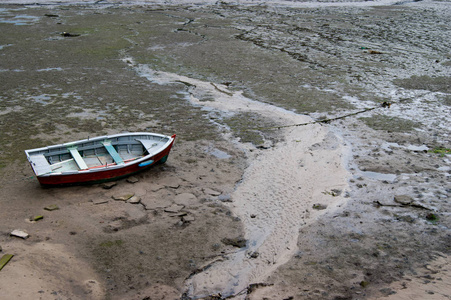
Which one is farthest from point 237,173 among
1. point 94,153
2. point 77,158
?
point 77,158

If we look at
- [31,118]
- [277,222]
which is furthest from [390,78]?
[31,118]

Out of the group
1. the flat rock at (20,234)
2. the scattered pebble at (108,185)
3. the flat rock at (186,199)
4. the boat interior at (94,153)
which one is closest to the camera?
the flat rock at (20,234)

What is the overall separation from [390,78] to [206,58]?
707 cm

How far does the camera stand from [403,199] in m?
8.09

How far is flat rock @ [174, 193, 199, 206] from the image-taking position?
26.1ft

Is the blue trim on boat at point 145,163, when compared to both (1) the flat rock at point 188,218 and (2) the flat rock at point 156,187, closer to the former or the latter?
(2) the flat rock at point 156,187

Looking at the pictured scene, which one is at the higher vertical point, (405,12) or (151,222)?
(405,12)

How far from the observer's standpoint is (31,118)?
1120 cm

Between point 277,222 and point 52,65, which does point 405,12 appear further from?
point 277,222

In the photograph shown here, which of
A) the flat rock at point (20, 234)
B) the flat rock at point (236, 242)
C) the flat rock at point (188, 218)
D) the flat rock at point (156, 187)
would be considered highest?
the flat rock at point (20, 234)

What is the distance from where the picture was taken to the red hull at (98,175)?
7.90m

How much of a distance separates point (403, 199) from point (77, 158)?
6.47 meters

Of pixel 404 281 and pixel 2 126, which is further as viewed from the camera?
pixel 2 126

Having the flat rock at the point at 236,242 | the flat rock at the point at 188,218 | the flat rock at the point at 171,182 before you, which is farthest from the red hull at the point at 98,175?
the flat rock at the point at 236,242
